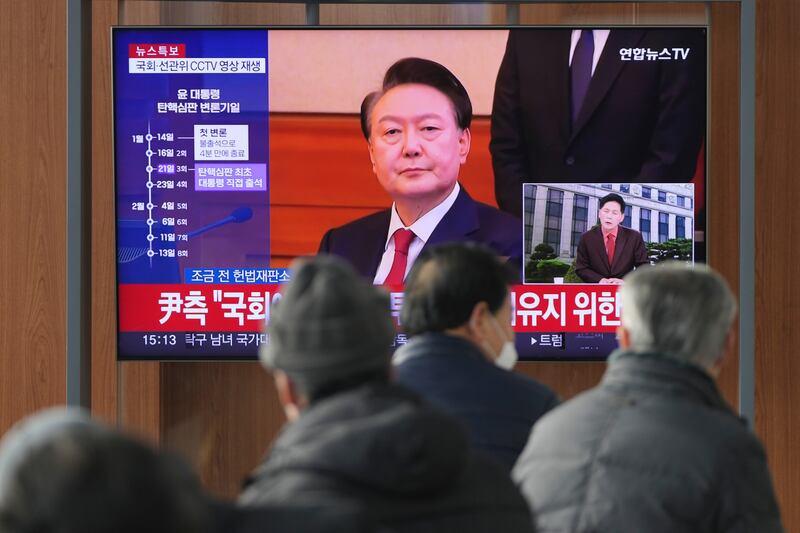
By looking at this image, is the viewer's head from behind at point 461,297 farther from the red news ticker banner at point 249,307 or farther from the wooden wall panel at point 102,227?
the wooden wall panel at point 102,227

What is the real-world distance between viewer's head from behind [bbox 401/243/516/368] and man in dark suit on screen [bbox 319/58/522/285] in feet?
5.61

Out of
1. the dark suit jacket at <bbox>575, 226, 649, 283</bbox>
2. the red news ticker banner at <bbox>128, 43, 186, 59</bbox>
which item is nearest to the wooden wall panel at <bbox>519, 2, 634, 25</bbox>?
the dark suit jacket at <bbox>575, 226, 649, 283</bbox>

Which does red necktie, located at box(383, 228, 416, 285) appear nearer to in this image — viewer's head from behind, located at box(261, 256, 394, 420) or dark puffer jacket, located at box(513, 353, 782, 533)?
dark puffer jacket, located at box(513, 353, 782, 533)

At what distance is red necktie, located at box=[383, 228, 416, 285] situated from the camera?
149 inches

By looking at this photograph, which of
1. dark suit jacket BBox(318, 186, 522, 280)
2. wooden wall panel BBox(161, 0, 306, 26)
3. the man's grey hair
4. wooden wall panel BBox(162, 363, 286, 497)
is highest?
wooden wall panel BBox(161, 0, 306, 26)

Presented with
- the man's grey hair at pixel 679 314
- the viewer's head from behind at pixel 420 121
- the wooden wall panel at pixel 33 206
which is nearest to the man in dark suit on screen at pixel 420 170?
the viewer's head from behind at pixel 420 121

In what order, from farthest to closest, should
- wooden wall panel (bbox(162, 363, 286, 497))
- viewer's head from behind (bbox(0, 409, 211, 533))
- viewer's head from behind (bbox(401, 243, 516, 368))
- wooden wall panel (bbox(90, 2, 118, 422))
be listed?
wooden wall panel (bbox(162, 363, 286, 497))
wooden wall panel (bbox(90, 2, 118, 422))
viewer's head from behind (bbox(401, 243, 516, 368))
viewer's head from behind (bbox(0, 409, 211, 533))

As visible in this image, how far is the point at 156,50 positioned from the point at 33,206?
31.8 inches

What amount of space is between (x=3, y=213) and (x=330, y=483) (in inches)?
131

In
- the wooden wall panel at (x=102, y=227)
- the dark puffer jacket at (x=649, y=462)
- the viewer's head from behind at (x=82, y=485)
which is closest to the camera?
the viewer's head from behind at (x=82, y=485)

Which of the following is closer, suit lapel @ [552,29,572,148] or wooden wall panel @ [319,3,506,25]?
suit lapel @ [552,29,572,148]

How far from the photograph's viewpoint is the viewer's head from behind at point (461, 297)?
1962mm

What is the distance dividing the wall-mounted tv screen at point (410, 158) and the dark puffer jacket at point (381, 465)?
257 cm

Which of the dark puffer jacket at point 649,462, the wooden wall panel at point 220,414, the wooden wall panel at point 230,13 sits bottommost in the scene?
the wooden wall panel at point 220,414
